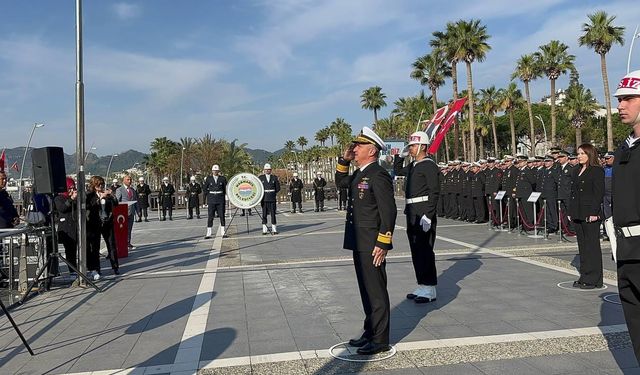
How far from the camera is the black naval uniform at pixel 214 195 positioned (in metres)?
15.5

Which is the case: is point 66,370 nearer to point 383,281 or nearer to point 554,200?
point 383,281

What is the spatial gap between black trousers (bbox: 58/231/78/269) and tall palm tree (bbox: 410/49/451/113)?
4595 cm

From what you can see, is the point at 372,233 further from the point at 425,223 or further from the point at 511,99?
the point at 511,99

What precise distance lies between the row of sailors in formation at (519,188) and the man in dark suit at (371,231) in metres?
8.26

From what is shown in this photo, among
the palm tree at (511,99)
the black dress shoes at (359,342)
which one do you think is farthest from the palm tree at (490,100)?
the black dress shoes at (359,342)

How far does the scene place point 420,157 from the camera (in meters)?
7.15

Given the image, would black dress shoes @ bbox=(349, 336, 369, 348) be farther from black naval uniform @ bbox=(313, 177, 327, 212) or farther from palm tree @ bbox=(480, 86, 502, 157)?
palm tree @ bbox=(480, 86, 502, 157)

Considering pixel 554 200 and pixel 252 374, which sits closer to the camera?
pixel 252 374

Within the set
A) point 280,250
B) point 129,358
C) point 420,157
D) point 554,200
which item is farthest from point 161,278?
point 554,200

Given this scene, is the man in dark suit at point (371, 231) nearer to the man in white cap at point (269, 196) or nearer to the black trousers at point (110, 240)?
the black trousers at point (110, 240)

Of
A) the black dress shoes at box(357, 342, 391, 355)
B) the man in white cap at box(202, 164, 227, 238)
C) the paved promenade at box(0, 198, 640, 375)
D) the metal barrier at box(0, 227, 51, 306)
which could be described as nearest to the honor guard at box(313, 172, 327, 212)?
the man in white cap at box(202, 164, 227, 238)

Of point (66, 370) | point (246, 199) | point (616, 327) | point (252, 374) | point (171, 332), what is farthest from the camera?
point (246, 199)

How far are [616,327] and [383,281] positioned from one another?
2.57 metres

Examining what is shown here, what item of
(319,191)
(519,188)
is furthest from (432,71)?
(519,188)
